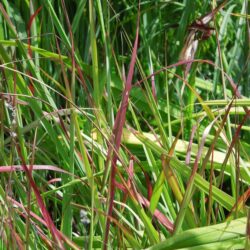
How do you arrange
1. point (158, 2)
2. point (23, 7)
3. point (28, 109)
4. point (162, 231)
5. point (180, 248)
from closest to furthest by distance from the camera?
point (180, 248)
point (162, 231)
point (28, 109)
point (23, 7)
point (158, 2)

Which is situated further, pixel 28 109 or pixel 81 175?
pixel 28 109

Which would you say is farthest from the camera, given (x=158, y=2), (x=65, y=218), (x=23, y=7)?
(x=158, y=2)

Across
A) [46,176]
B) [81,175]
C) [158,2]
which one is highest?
[158,2]

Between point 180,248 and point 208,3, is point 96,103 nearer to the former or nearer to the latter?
point 180,248

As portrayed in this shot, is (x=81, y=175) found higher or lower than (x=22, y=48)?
lower

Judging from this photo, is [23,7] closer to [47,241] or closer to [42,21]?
[42,21]

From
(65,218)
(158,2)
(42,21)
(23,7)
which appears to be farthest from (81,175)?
(158,2)

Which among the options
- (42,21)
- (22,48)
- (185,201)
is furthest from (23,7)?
(185,201)
